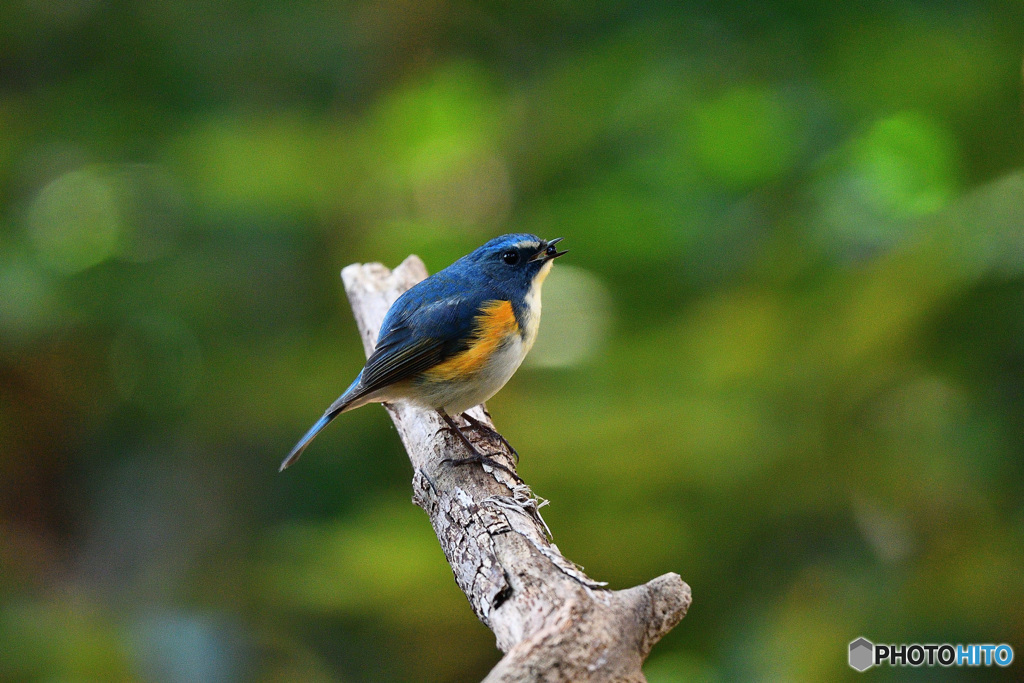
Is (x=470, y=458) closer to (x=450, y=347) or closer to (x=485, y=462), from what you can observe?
(x=485, y=462)

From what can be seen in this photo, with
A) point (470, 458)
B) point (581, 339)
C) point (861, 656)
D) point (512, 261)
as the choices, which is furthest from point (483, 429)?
point (861, 656)

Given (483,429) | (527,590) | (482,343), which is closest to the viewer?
(527,590)

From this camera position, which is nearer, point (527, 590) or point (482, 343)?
point (527, 590)

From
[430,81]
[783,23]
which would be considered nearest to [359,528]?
[430,81]

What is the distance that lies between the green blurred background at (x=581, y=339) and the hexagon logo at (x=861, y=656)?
50 mm

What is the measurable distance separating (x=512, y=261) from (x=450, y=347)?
1.48 ft

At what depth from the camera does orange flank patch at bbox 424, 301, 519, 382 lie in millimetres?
2658

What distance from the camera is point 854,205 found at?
3.54 meters

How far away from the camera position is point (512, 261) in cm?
298

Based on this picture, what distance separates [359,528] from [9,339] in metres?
2.31

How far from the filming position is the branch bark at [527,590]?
1600 mm

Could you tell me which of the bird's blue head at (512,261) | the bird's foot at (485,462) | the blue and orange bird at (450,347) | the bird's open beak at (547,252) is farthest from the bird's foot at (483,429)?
the bird's open beak at (547,252)

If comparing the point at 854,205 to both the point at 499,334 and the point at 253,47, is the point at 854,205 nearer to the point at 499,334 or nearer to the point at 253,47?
the point at 499,334

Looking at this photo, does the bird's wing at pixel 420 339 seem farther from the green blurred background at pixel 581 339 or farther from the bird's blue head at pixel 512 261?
the green blurred background at pixel 581 339
